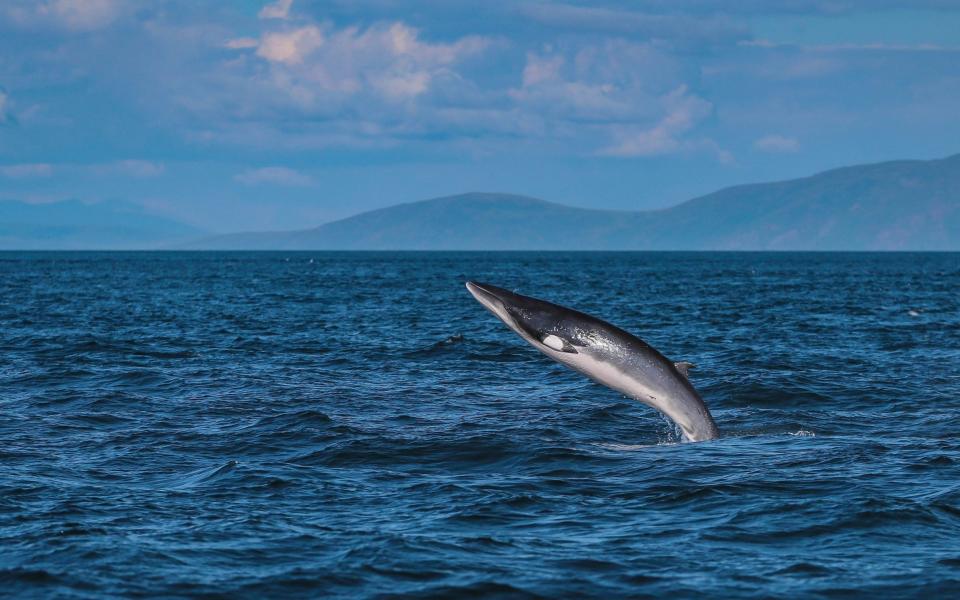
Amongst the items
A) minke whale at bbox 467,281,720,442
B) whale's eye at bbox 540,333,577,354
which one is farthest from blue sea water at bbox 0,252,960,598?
whale's eye at bbox 540,333,577,354

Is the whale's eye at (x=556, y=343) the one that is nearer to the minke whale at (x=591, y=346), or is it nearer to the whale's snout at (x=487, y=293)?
the minke whale at (x=591, y=346)

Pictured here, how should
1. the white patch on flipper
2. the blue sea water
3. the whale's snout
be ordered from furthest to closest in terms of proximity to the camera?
the whale's snout
the white patch on flipper
the blue sea water

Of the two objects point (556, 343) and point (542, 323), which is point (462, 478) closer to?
point (556, 343)

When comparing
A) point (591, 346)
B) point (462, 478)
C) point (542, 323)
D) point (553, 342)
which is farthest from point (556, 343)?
point (462, 478)

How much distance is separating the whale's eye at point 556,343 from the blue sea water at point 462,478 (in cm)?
169

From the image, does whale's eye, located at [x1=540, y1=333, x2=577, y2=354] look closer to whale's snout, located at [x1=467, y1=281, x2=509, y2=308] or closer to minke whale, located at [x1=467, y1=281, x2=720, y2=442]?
minke whale, located at [x1=467, y1=281, x2=720, y2=442]

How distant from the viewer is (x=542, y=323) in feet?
59.6

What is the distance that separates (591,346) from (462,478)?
270 cm

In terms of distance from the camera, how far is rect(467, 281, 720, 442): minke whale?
18.1 m

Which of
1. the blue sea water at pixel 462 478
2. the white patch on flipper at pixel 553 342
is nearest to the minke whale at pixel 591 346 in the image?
the white patch on flipper at pixel 553 342

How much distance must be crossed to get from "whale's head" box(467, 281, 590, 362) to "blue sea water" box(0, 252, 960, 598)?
5.73 ft

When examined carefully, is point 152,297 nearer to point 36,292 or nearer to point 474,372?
point 36,292

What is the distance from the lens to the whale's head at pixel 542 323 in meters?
18.1

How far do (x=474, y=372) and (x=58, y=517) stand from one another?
1849 cm
